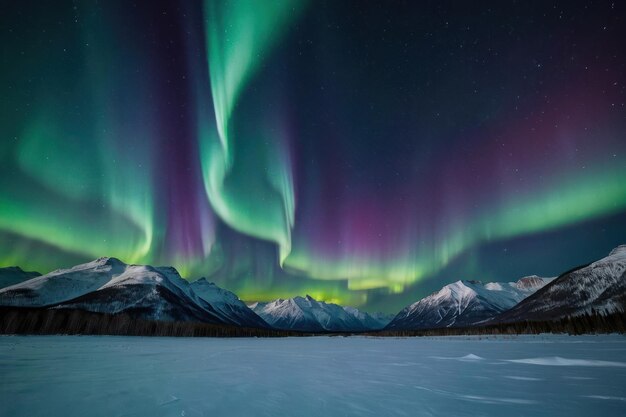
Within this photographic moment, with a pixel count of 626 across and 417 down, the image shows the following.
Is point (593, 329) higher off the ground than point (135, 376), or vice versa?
point (593, 329)

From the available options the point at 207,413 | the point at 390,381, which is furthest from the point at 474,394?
the point at 207,413

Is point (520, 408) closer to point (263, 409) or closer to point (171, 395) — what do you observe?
point (263, 409)

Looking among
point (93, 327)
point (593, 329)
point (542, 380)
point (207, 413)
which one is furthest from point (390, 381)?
point (93, 327)

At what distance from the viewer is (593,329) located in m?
89.0

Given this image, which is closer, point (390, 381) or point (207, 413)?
point (207, 413)

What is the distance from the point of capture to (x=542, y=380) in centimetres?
1336

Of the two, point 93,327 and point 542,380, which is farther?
point 93,327

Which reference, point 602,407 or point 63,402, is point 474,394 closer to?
point 602,407

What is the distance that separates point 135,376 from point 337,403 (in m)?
10.2

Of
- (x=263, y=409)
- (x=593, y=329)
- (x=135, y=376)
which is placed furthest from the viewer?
(x=593, y=329)

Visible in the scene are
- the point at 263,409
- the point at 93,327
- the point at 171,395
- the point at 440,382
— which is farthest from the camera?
the point at 93,327

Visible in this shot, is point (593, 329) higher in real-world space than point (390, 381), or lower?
higher

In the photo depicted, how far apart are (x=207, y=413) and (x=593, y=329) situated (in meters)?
118

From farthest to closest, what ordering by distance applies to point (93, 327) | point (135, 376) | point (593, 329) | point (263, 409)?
point (93, 327) < point (593, 329) < point (135, 376) < point (263, 409)
